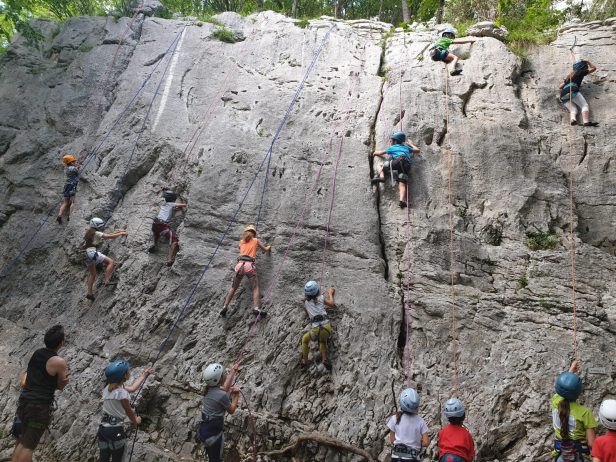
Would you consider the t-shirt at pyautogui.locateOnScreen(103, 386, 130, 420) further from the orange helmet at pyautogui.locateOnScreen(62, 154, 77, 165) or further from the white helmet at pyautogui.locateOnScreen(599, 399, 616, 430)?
the orange helmet at pyautogui.locateOnScreen(62, 154, 77, 165)

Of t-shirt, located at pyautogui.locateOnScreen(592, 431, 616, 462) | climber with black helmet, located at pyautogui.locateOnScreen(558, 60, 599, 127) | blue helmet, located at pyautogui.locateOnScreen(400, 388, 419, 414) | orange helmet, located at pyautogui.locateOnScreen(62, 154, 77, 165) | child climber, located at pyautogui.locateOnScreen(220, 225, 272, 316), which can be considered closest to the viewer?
t-shirt, located at pyautogui.locateOnScreen(592, 431, 616, 462)

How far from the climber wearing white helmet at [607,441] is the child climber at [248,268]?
4893mm

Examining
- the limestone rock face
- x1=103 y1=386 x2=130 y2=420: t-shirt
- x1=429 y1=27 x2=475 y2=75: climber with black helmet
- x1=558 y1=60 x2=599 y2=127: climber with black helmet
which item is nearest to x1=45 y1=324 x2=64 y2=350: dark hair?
x1=103 y1=386 x2=130 y2=420: t-shirt

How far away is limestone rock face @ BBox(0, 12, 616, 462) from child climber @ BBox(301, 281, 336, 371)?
229 millimetres

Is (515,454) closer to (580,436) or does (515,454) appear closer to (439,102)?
(580,436)

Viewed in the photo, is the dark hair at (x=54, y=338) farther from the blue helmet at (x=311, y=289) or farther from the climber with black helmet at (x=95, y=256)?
the climber with black helmet at (x=95, y=256)

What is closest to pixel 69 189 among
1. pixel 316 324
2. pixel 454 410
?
pixel 316 324

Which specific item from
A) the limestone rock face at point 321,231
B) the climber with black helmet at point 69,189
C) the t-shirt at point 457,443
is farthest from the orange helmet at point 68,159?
the t-shirt at point 457,443

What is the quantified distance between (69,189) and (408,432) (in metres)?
8.63

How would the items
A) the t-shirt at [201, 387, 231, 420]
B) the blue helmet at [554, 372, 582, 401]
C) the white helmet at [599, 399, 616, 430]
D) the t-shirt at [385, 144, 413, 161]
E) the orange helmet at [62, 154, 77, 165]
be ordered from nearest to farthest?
the white helmet at [599, 399, 616, 430]
the blue helmet at [554, 372, 582, 401]
the t-shirt at [201, 387, 231, 420]
the t-shirt at [385, 144, 413, 161]
the orange helmet at [62, 154, 77, 165]

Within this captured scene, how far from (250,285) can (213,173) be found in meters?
2.80

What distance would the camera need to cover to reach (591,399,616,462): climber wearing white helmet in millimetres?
4133

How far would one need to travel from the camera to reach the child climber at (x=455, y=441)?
4.61 m

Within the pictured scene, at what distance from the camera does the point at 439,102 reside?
385 inches
